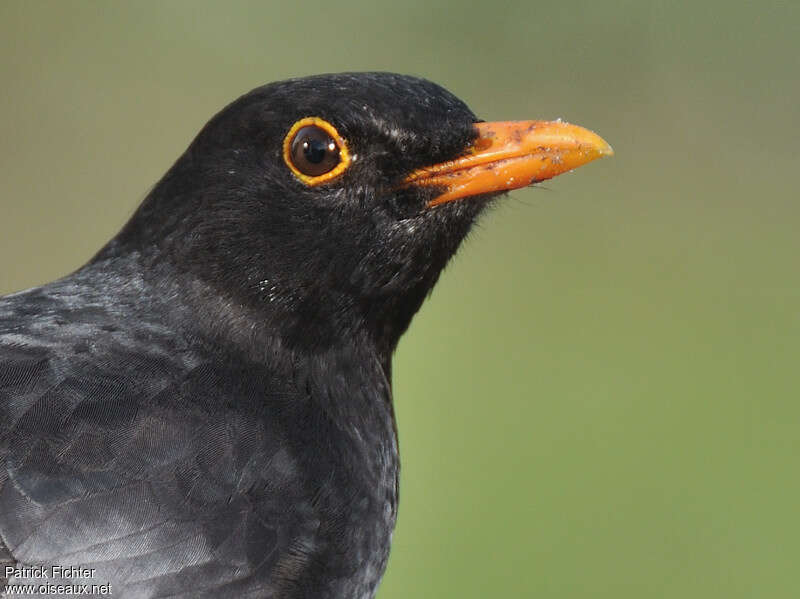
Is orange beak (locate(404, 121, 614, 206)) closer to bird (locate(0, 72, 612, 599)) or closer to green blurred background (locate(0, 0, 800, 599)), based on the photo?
bird (locate(0, 72, 612, 599))

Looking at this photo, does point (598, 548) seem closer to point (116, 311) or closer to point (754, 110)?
point (116, 311)

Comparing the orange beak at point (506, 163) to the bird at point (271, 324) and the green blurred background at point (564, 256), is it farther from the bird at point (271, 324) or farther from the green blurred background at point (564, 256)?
the green blurred background at point (564, 256)

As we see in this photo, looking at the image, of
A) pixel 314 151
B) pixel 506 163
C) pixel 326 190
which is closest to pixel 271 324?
pixel 326 190

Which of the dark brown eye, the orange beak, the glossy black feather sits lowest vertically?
the glossy black feather

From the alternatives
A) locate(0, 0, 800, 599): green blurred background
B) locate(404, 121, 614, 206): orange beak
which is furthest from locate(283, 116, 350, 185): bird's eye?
locate(0, 0, 800, 599): green blurred background

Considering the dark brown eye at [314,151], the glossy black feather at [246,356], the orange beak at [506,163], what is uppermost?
the orange beak at [506,163]

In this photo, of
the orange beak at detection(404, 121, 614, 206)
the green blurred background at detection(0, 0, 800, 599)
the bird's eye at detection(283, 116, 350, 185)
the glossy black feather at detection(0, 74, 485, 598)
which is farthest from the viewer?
the green blurred background at detection(0, 0, 800, 599)

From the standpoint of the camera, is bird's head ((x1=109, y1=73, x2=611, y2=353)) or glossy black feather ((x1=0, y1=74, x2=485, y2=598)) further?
bird's head ((x1=109, y1=73, x2=611, y2=353))

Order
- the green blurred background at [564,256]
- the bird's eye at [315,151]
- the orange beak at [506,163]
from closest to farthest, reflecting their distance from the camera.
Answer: the bird's eye at [315,151] < the orange beak at [506,163] < the green blurred background at [564,256]

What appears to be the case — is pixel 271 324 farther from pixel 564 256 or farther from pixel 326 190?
pixel 564 256

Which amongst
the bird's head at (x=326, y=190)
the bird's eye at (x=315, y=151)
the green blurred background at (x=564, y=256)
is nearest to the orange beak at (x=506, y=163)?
the bird's head at (x=326, y=190)
